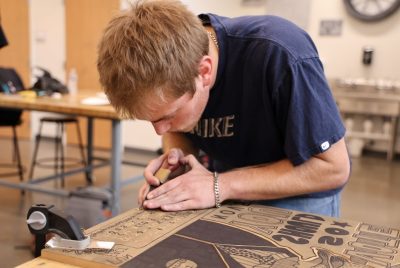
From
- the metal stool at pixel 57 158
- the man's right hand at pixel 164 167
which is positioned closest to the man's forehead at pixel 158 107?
the man's right hand at pixel 164 167

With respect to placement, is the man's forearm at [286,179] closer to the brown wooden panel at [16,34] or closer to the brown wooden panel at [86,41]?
the brown wooden panel at [86,41]

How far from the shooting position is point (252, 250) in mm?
713

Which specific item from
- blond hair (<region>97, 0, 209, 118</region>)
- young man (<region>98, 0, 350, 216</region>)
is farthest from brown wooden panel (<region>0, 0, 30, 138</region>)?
blond hair (<region>97, 0, 209, 118</region>)

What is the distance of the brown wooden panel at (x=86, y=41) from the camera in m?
4.89

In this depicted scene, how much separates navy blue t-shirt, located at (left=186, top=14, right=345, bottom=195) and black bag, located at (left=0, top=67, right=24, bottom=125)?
2361mm

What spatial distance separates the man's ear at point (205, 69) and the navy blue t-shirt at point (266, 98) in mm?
93

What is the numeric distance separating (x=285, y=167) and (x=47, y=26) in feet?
16.1

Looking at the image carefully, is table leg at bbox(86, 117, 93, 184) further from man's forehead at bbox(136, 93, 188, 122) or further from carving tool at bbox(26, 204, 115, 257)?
carving tool at bbox(26, 204, 115, 257)

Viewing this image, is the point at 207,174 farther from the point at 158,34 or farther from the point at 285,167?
the point at 158,34

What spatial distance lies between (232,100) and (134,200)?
8.01 ft

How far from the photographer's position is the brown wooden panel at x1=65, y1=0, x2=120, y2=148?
16.0 feet

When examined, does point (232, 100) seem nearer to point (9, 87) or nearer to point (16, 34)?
point (9, 87)

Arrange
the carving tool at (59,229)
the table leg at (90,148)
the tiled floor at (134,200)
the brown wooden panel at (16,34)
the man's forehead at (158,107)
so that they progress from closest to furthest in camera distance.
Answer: the carving tool at (59,229)
the man's forehead at (158,107)
the tiled floor at (134,200)
the table leg at (90,148)
the brown wooden panel at (16,34)

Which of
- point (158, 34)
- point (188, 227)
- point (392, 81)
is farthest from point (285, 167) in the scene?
point (392, 81)
